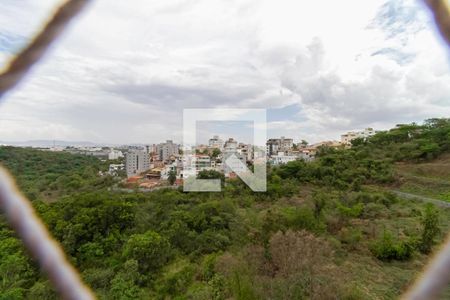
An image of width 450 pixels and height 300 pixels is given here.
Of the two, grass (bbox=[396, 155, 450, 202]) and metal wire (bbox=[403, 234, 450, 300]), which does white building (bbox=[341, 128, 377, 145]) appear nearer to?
grass (bbox=[396, 155, 450, 202])

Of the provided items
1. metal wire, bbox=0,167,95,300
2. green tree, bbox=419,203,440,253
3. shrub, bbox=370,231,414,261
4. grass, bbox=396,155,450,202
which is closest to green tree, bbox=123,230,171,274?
shrub, bbox=370,231,414,261

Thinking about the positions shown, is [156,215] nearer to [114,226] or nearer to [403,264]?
[114,226]

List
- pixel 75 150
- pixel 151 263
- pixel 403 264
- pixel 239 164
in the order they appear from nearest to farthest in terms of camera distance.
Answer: pixel 403 264 → pixel 151 263 → pixel 239 164 → pixel 75 150

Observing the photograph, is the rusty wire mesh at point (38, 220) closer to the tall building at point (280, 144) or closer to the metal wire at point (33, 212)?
the metal wire at point (33, 212)

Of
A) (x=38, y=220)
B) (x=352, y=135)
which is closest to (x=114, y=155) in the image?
(x=352, y=135)

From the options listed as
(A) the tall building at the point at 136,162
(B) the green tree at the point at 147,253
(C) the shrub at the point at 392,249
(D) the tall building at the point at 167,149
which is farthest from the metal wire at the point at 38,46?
(D) the tall building at the point at 167,149

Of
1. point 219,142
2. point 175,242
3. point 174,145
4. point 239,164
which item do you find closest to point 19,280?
point 175,242

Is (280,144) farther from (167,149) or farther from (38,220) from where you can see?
(38,220)
